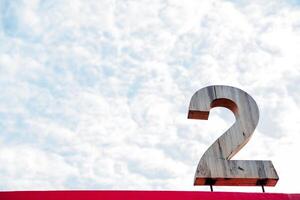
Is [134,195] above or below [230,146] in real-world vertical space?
below

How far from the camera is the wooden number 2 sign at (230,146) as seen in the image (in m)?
5.25

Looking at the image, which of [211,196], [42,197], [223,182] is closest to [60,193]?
[42,197]

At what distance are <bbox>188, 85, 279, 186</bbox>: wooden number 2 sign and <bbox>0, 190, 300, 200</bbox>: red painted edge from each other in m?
0.99

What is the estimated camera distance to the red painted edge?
400cm

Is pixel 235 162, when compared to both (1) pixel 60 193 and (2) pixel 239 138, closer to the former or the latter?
(2) pixel 239 138

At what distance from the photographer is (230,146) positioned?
5.62 meters

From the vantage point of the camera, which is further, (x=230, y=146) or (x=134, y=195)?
(x=230, y=146)

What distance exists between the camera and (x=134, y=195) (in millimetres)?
4074

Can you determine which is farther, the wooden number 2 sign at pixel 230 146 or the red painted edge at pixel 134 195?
the wooden number 2 sign at pixel 230 146

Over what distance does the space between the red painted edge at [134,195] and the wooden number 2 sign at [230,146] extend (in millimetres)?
988

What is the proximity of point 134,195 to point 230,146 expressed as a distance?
79.1 inches

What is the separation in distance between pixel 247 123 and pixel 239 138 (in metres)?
0.28

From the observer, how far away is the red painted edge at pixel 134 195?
4.00 m

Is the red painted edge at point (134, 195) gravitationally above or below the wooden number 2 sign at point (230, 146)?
below
